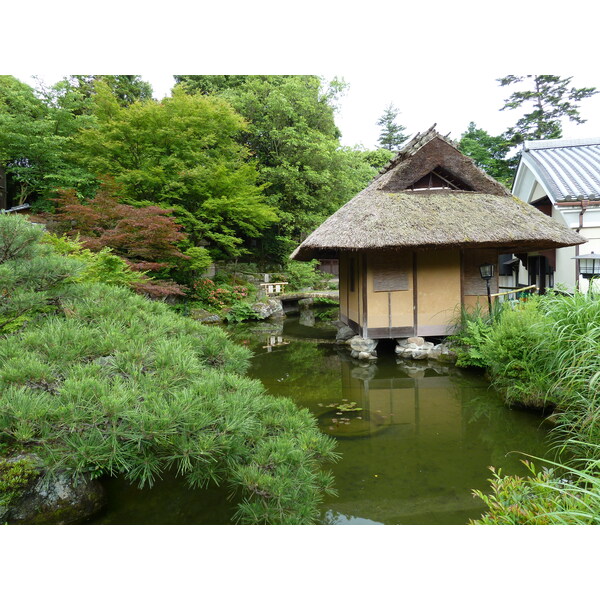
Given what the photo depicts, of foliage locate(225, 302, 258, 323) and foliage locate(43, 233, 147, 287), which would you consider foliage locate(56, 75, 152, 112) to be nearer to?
foliage locate(225, 302, 258, 323)

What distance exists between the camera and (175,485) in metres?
2.76

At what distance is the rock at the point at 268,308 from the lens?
13.2 metres

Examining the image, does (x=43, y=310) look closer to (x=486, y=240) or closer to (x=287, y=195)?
(x=486, y=240)

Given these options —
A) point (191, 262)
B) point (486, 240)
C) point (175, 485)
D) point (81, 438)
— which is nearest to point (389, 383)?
point (486, 240)

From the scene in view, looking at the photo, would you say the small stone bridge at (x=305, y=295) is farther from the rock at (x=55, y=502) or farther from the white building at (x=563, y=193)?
the rock at (x=55, y=502)

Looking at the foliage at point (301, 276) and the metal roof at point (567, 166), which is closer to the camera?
the metal roof at point (567, 166)

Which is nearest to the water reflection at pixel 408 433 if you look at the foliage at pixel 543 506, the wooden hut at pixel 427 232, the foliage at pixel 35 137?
the foliage at pixel 543 506

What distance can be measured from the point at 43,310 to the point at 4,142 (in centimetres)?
1263

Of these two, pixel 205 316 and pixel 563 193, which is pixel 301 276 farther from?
pixel 563 193

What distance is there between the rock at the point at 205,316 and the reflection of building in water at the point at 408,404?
21.8 feet

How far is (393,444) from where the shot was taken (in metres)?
3.79

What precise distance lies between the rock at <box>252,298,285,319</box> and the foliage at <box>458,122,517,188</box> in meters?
11.5

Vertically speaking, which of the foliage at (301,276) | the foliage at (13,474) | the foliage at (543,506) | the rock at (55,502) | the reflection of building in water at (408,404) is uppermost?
the foliage at (301,276)

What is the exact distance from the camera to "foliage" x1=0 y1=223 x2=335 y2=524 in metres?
1.48
